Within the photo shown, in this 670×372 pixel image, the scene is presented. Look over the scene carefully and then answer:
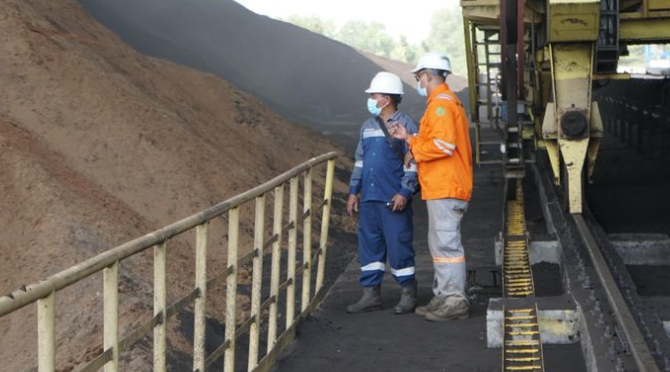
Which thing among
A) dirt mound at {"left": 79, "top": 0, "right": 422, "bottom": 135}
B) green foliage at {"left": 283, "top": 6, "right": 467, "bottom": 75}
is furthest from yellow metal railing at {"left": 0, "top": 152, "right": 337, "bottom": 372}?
green foliage at {"left": 283, "top": 6, "right": 467, "bottom": 75}

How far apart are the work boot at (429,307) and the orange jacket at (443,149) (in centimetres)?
81

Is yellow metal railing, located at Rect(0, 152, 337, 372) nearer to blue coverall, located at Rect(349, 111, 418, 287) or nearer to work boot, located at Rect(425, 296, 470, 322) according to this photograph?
blue coverall, located at Rect(349, 111, 418, 287)

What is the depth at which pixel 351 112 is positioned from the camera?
40625mm

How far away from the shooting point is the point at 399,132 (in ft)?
26.1

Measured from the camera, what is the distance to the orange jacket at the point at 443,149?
7703 millimetres

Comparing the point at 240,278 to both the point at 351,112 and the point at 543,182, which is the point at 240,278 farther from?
the point at 351,112

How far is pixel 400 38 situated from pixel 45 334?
131645mm

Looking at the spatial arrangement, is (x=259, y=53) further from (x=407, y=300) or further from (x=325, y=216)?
(x=407, y=300)

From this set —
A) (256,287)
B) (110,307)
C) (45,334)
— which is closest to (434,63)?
(256,287)

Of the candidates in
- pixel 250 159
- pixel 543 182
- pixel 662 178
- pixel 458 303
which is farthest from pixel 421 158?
pixel 662 178

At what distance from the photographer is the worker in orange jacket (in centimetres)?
772

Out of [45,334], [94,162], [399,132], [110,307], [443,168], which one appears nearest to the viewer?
[45,334]

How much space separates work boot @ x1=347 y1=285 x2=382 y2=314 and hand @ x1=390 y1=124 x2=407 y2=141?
1314 mm

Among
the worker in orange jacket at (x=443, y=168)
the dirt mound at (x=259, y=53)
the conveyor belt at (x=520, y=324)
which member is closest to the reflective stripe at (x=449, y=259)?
the worker in orange jacket at (x=443, y=168)
